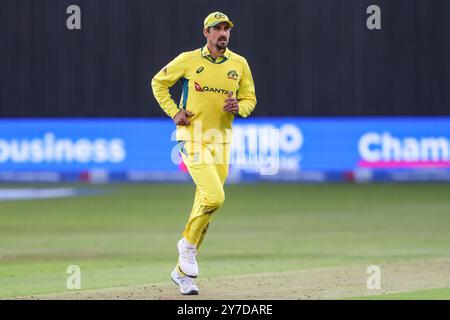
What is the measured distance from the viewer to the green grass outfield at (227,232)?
40.2 feet

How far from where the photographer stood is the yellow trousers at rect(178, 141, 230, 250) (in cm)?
977

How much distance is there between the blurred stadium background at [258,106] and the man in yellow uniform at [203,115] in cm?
1112

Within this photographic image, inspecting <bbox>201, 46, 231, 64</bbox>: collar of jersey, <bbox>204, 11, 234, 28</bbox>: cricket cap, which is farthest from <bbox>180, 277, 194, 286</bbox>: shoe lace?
<bbox>204, 11, 234, 28</bbox>: cricket cap

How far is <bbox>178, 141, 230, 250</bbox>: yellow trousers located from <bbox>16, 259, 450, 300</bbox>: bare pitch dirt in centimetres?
60

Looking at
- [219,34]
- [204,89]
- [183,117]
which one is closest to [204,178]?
[183,117]

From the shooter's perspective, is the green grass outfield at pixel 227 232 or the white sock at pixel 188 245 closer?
the white sock at pixel 188 245

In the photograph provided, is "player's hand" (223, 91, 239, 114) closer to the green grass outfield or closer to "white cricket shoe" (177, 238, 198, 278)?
"white cricket shoe" (177, 238, 198, 278)

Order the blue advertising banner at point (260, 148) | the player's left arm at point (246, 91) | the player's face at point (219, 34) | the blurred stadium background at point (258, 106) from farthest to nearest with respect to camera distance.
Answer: the blue advertising banner at point (260, 148), the blurred stadium background at point (258, 106), the player's left arm at point (246, 91), the player's face at point (219, 34)

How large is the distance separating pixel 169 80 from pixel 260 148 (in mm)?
15509

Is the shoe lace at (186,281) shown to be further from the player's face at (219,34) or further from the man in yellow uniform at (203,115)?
the player's face at (219,34)

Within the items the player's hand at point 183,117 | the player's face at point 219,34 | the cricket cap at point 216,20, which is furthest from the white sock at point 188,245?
the cricket cap at point 216,20

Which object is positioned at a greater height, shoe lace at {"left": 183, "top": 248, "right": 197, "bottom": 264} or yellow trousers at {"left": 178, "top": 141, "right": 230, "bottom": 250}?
yellow trousers at {"left": 178, "top": 141, "right": 230, "bottom": 250}
